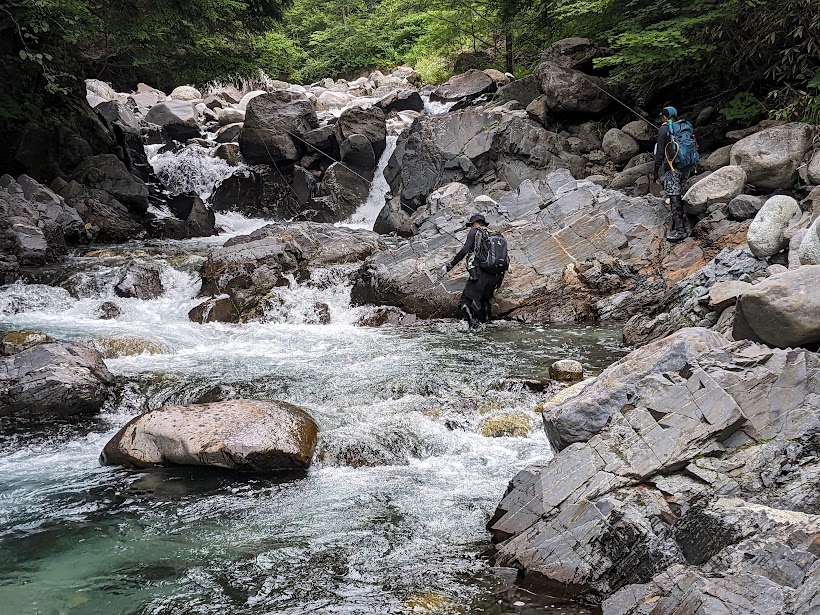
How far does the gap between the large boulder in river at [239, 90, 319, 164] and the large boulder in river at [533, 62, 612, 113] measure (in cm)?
950

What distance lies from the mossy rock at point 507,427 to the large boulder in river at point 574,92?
1368 centimetres

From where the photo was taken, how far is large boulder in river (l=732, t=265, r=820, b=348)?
5.62 m

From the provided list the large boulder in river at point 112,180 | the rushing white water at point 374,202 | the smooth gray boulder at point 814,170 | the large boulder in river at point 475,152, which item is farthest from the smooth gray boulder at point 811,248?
the large boulder in river at point 112,180

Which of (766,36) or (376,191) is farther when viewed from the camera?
(376,191)

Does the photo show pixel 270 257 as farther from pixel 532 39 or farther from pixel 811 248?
pixel 532 39

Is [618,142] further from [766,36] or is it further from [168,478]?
[168,478]

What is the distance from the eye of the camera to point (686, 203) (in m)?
13.3

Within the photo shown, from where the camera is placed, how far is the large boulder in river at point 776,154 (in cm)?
1238

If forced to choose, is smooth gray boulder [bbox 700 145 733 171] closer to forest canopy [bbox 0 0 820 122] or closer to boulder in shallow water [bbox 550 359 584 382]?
forest canopy [bbox 0 0 820 122]

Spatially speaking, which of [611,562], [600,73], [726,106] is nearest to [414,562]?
[611,562]

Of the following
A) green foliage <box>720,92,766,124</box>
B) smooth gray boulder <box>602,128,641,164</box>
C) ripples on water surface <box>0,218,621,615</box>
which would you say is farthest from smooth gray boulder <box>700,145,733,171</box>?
ripples on water surface <box>0,218,621,615</box>

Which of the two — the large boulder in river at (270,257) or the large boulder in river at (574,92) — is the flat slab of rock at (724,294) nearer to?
the large boulder in river at (270,257)

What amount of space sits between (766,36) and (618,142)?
443cm

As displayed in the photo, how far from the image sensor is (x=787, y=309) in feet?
18.7
